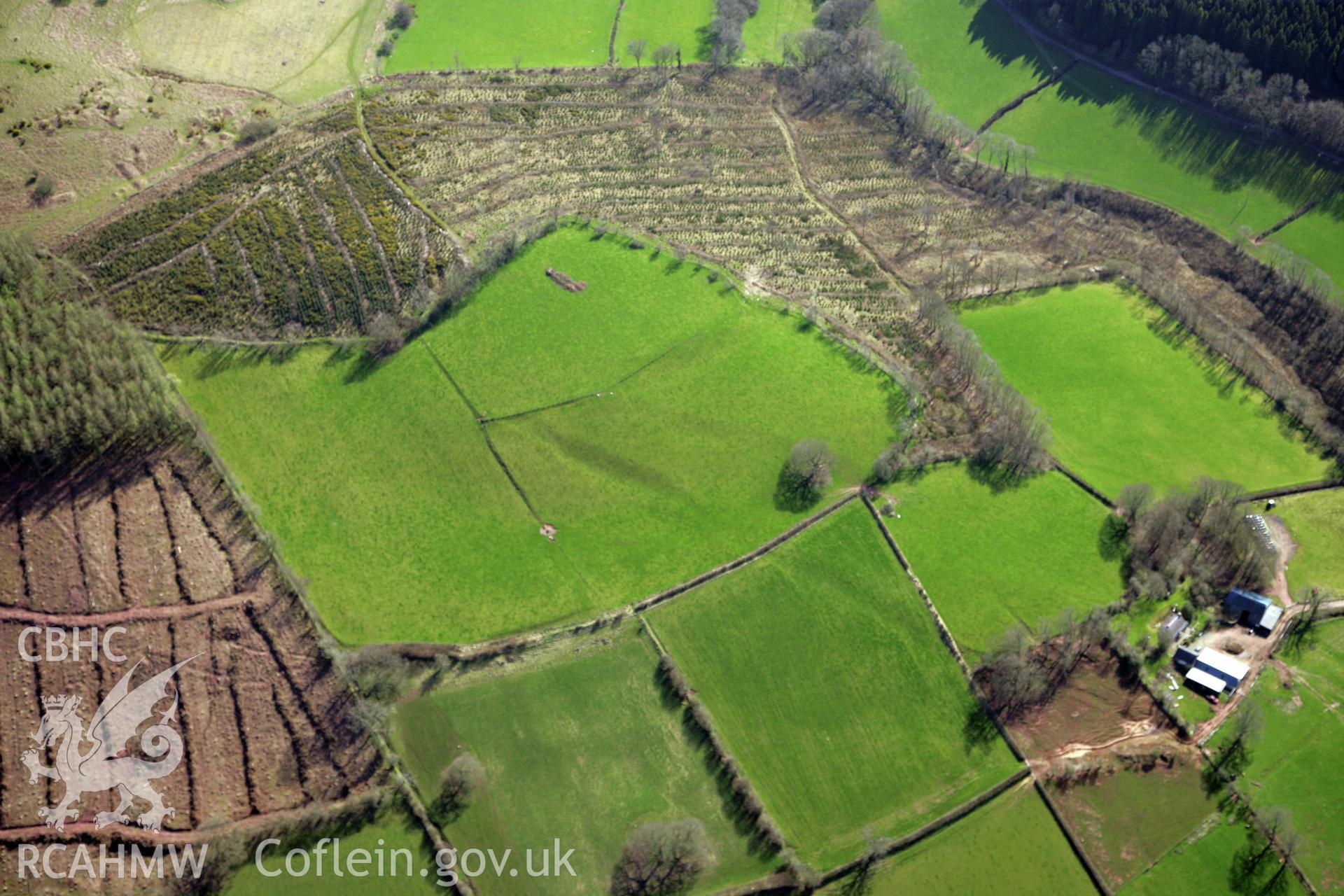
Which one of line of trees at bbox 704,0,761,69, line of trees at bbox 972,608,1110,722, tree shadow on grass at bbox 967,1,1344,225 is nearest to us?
line of trees at bbox 972,608,1110,722

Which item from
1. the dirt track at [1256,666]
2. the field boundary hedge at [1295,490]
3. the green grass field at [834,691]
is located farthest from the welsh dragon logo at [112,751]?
the field boundary hedge at [1295,490]

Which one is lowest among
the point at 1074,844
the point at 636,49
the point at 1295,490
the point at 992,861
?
the point at 992,861

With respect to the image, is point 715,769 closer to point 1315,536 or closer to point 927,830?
point 927,830

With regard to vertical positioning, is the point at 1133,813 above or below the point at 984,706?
below

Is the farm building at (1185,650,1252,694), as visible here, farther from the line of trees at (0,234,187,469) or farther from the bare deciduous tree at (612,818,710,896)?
the line of trees at (0,234,187,469)

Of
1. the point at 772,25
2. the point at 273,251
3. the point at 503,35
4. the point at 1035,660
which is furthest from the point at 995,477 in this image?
the point at 503,35

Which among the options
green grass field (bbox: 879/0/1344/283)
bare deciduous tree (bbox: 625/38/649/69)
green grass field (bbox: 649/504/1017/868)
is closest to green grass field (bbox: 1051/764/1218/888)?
green grass field (bbox: 649/504/1017/868)
